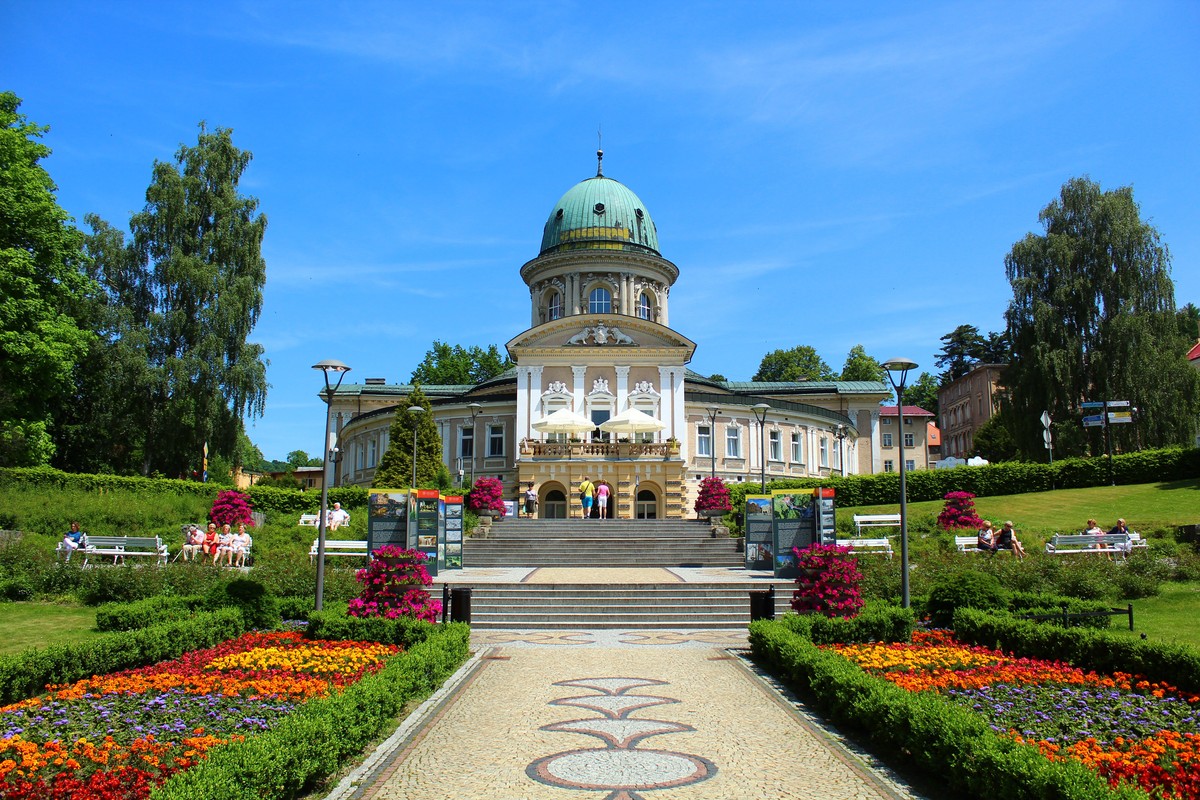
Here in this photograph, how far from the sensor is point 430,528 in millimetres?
25328

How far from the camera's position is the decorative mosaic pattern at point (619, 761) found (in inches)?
302

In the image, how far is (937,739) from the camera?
Result: 299 inches

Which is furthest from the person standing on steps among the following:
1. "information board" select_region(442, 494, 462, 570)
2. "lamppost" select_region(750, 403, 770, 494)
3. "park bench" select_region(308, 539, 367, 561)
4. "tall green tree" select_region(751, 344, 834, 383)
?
"tall green tree" select_region(751, 344, 834, 383)

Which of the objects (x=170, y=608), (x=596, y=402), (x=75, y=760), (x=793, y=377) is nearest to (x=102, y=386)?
(x=596, y=402)

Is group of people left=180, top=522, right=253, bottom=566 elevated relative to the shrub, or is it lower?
elevated

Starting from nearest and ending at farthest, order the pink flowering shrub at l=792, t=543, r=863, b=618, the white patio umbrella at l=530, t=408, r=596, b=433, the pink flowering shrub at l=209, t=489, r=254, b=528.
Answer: the pink flowering shrub at l=792, t=543, r=863, b=618
the pink flowering shrub at l=209, t=489, r=254, b=528
the white patio umbrella at l=530, t=408, r=596, b=433

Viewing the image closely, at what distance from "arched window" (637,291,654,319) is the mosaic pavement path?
45.5m

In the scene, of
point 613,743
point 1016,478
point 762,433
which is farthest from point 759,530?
point 1016,478

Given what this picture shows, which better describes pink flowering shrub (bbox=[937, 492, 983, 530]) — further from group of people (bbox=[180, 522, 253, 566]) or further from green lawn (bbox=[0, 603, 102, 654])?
green lawn (bbox=[0, 603, 102, 654])

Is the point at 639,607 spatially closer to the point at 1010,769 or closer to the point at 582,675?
the point at 582,675

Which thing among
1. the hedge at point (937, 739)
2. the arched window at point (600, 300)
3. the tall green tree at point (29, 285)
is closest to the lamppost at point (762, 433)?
the arched window at point (600, 300)

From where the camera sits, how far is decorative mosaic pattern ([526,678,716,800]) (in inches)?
302

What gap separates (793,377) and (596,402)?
133 feet

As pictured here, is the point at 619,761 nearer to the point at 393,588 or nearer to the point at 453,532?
the point at 393,588
